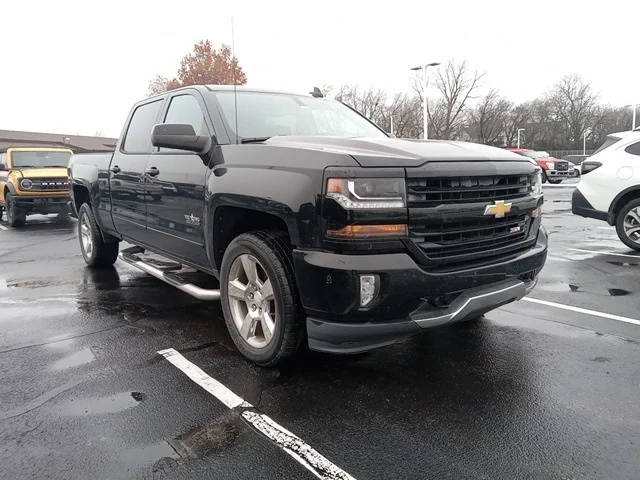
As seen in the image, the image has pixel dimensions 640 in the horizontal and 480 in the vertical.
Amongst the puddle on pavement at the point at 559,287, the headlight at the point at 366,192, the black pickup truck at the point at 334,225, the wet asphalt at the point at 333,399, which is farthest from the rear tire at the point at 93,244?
the puddle on pavement at the point at 559,287

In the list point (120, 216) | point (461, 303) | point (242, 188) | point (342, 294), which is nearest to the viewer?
point (342, 294)

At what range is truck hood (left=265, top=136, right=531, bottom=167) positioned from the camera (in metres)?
2.77

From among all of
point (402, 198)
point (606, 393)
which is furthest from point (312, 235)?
point (606, 393)

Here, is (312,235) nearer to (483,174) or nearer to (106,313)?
(483,174)

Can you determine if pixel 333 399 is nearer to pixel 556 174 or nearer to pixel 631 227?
pixel 631 227

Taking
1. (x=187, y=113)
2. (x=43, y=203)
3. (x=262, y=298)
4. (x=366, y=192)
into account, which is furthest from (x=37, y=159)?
(x=366, y=192)

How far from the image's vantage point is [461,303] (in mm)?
2918

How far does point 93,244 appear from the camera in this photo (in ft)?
21.3

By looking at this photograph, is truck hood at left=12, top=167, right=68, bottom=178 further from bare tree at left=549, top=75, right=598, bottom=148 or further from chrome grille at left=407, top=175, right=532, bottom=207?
bare tree at left=549, top=75, right=598, bottom=148

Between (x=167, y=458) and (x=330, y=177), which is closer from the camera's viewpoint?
(x=167, y=458)

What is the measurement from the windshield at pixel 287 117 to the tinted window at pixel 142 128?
1223 mm

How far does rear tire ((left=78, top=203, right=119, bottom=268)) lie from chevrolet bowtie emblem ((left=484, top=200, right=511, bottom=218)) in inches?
198

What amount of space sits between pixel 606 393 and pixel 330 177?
2115 millimetres

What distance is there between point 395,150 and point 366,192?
Answer: 1.36 ft
